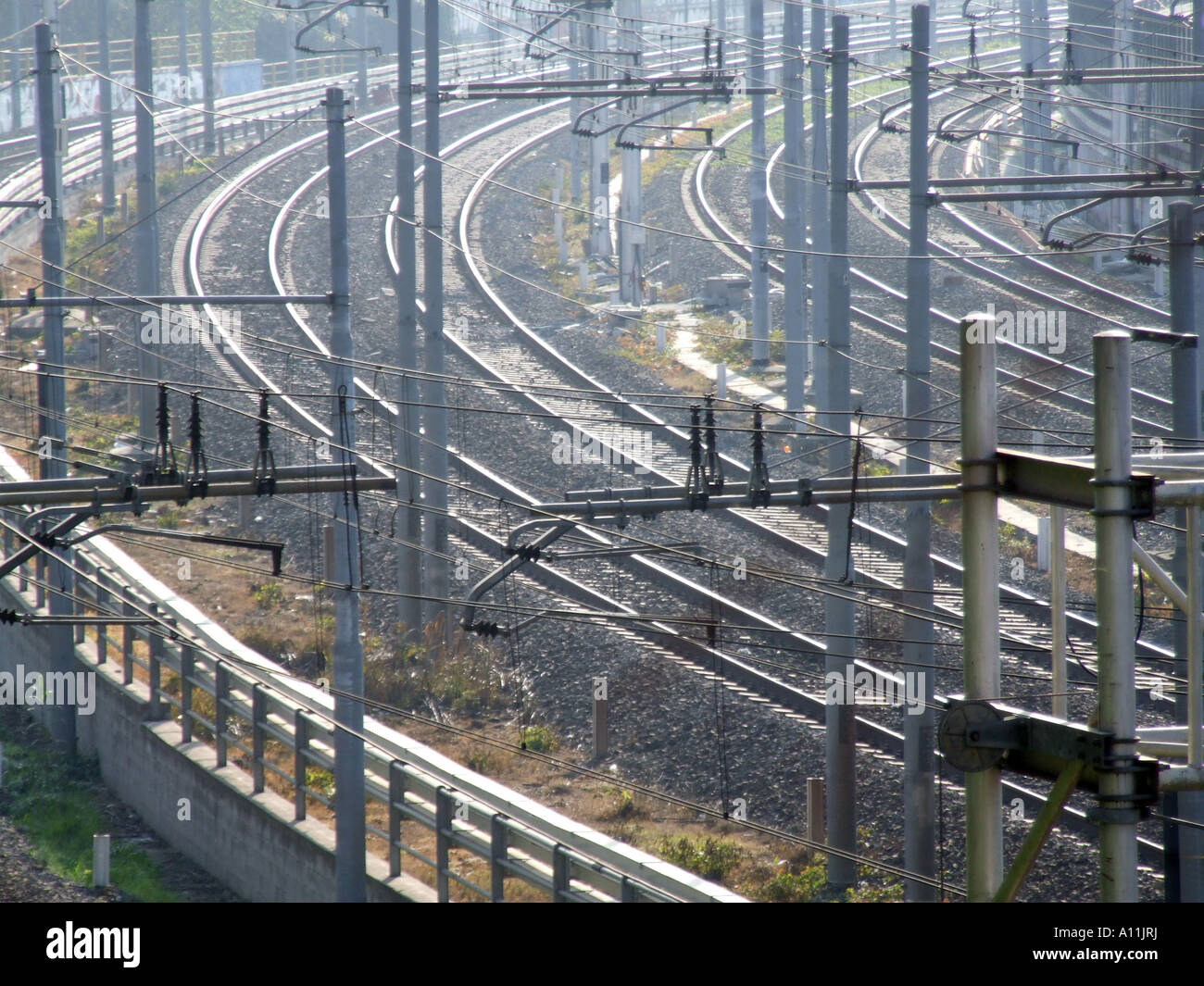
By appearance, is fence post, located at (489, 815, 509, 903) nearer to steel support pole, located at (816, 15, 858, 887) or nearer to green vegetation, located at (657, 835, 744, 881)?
green vegetation, located at (657, 835, 744, 881)

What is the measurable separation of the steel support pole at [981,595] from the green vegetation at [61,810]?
10555 mm

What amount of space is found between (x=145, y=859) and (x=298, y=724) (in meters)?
2.54

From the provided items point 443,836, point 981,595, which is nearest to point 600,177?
point 443,836

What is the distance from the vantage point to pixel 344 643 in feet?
37.4

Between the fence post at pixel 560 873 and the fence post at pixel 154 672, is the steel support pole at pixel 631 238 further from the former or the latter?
the fence post at pixel 560 873

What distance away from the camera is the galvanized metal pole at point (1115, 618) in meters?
4.50

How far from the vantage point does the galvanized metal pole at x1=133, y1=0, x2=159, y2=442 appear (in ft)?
67.8

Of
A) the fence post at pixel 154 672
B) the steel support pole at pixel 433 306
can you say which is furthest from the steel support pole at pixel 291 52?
the fence post at pixel 154 672

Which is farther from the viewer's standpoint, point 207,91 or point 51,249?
point 207,91

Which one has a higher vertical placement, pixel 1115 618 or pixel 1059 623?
pixel 1115 618

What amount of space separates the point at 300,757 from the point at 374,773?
662mm

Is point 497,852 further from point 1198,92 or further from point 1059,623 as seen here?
point 1198,92

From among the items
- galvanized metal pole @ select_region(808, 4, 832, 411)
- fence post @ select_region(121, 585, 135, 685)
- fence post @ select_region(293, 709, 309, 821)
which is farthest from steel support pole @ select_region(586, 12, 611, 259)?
fence post @ select_region(293, 709, 309, 821)
